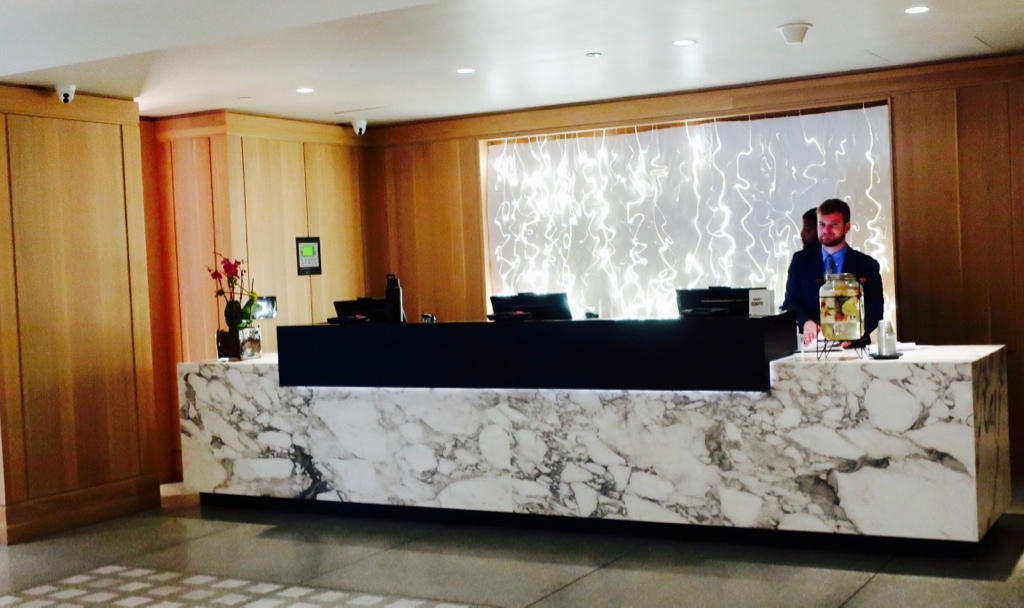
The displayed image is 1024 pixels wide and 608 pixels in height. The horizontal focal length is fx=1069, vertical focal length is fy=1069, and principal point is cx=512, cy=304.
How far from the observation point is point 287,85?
22.9 ft

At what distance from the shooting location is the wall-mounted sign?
28.0 feet

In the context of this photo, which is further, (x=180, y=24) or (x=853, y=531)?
(x=180, y=24)

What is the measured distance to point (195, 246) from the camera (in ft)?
26.4

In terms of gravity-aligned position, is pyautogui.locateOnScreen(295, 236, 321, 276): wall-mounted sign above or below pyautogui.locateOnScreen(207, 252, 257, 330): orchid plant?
above

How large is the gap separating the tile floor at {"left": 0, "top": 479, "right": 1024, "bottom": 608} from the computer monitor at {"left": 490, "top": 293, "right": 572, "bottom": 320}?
122cm

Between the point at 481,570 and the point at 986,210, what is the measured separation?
422 cm

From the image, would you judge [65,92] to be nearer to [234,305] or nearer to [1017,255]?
[234,305]

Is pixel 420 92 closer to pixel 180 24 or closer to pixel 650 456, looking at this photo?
pixel 180 24

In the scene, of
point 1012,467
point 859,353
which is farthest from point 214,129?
point 1012,467

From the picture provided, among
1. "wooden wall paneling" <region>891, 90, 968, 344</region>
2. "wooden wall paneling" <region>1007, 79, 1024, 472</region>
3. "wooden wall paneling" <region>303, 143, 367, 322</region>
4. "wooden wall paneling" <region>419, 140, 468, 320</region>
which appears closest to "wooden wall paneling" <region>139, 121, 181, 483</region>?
"wooden wall paneling" <region>303, 143, 367, 322</region>

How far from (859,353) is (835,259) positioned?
39.9 inches

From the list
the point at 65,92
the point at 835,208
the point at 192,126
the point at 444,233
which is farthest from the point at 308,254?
the point at 835,208

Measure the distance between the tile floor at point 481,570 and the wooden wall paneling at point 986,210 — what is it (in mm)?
1374

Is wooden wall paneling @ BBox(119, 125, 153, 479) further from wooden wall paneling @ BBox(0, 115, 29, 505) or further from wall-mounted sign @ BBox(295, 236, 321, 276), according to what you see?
wall-mounted sign @ BBox(295, 236, 321, 276)
